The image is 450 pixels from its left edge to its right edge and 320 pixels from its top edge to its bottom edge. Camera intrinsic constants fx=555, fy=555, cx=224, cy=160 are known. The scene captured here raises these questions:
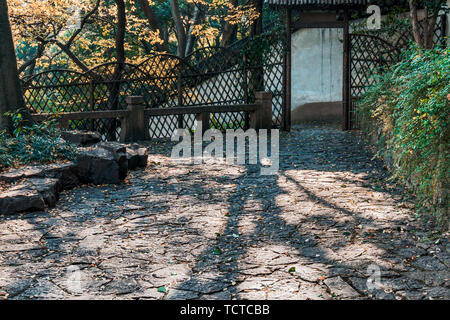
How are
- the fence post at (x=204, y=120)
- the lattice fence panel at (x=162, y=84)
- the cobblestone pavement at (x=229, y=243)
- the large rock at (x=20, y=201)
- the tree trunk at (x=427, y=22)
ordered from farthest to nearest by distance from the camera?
the fence post at (x=204, y=120)
the lattice fence panel at (x=162, y=84)
the tree trunk at (x=427, y=22)
the large rock at (x=20, y=201)
the cobblestone pavement at (x=229, y=243)

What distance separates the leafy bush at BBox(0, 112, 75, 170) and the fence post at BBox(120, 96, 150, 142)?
3361 millimetres

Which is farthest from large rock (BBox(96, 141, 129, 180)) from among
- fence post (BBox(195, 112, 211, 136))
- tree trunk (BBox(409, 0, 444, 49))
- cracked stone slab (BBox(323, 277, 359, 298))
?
tree trunk (BBox(409, 0, 444, 49))

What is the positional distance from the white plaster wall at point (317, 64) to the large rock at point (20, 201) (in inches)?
403

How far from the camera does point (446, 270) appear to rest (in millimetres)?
4051

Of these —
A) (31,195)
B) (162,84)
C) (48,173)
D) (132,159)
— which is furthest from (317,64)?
(31,195)

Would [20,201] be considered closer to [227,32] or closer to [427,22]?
[427,22]

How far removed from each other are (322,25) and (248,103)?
2.40m

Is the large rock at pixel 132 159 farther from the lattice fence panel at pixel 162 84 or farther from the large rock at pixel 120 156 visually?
the lattice fence panel at pixel 162 84

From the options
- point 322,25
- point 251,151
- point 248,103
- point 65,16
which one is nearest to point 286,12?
point 322,25

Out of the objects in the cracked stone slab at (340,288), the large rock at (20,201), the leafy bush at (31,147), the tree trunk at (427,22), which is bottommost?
the cracked stone slab at (340,288)

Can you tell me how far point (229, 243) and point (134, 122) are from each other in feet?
23.1

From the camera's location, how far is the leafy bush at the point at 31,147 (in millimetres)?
7266

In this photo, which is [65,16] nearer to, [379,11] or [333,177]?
[379,11]

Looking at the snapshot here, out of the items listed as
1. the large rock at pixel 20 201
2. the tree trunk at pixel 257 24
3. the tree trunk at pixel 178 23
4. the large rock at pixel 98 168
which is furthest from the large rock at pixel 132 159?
the tree trunk at pixel 178 23
